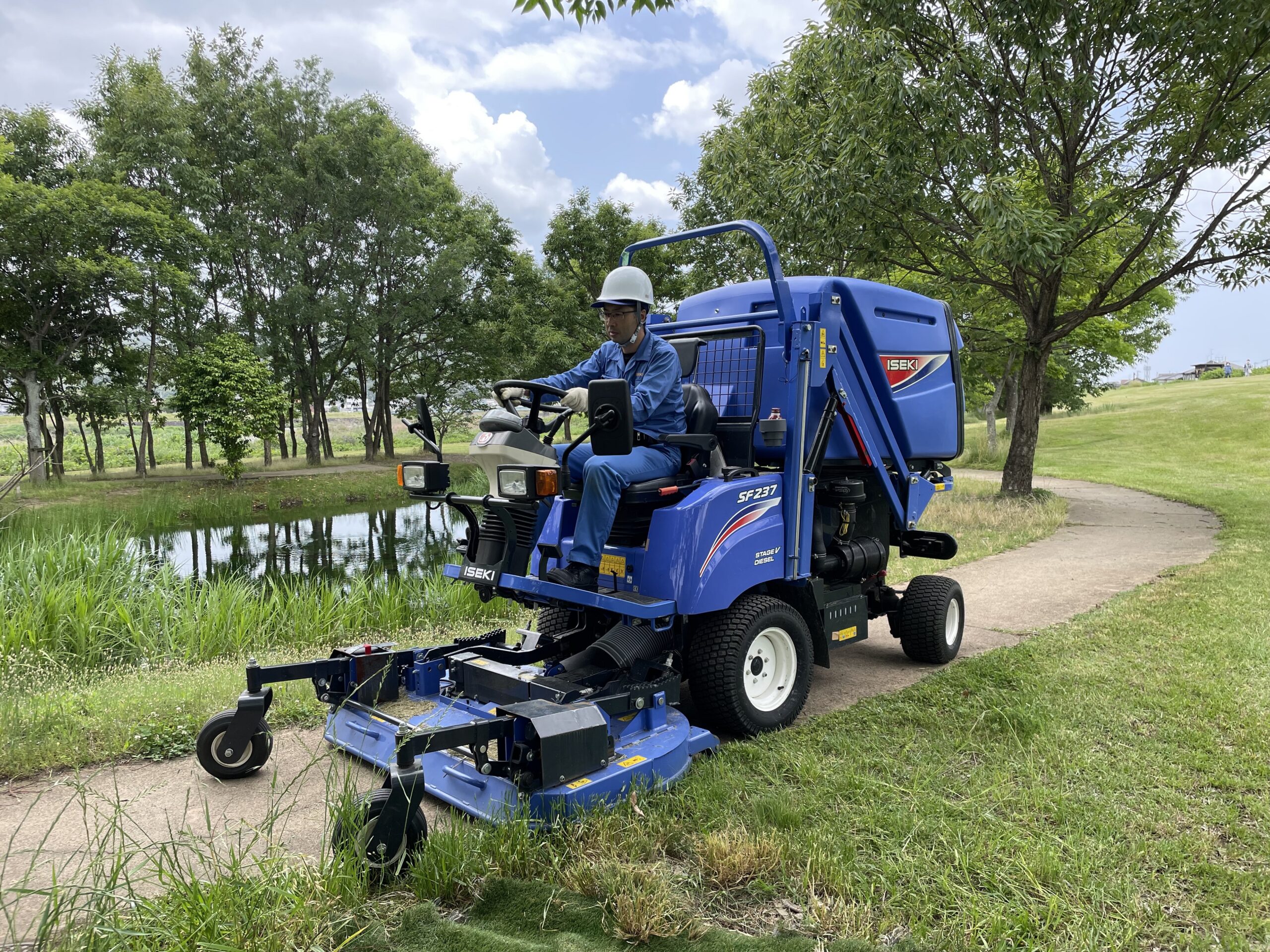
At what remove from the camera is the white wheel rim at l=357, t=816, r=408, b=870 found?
2.67 metres

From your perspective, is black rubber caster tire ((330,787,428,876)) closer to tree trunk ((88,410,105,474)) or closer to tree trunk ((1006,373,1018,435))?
tree trunk ((1006,373,1018,435))

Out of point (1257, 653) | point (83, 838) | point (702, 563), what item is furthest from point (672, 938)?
point (1257, 653)

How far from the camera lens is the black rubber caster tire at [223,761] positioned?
3.67 meters

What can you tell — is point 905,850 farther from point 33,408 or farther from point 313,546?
point 33,408

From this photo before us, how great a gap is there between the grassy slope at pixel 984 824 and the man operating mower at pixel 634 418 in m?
1.19

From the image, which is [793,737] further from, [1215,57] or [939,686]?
[1215,57]

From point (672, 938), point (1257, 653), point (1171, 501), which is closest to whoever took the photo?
point (672, 938)

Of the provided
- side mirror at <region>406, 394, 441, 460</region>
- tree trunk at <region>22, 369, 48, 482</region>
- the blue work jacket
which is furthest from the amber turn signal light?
tree trunk at <region>22, 369, 48, 482</region>

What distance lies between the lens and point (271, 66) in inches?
1106

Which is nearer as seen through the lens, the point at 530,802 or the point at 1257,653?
the point at 530,802

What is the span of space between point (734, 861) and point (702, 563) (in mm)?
1433

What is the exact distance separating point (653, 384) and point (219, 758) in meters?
2.71

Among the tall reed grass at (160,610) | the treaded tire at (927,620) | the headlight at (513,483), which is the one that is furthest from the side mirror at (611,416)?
the tall reed grass at (160,610)

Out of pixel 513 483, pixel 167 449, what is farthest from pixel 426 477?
pixel 167 449
